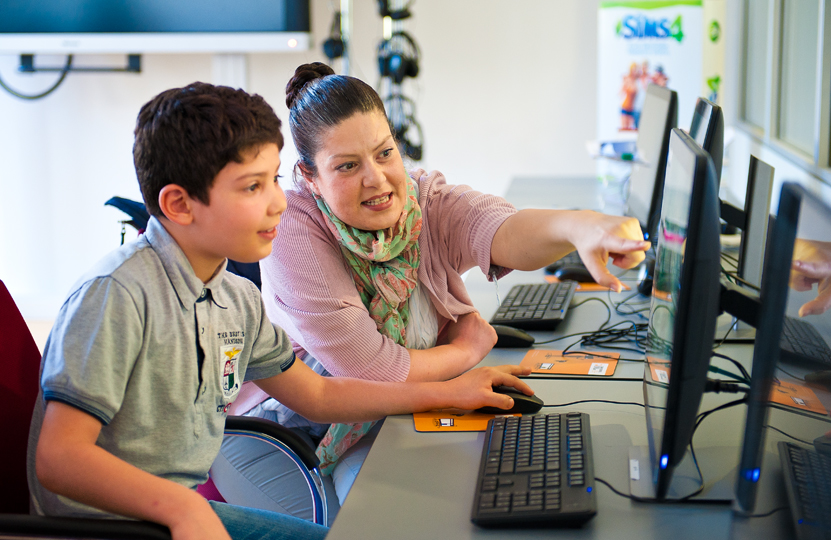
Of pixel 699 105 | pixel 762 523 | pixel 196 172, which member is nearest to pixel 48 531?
pixel 196 172

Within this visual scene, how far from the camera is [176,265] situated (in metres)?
1.01

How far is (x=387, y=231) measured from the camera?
54.7 inches

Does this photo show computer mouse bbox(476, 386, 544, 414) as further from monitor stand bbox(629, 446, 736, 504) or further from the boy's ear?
the boy's ear

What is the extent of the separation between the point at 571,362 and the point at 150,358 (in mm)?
797

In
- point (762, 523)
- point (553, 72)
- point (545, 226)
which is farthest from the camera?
point (553, 72)

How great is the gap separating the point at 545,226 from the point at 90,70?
3.31 m

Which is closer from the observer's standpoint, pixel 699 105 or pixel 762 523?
pixel 762 523

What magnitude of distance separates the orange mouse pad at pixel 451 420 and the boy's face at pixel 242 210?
1.22 ft

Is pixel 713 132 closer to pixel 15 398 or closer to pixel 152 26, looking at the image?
pixel 15 398

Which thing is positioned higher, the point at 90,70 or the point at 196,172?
the point at 90,70

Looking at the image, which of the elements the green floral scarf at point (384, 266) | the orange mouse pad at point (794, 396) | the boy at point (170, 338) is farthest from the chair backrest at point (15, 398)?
the orange mouse pad at point (794, 396)

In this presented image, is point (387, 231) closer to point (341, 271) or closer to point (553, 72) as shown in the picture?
point (341, 271)

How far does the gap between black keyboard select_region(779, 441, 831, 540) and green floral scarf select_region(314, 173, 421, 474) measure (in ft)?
2.32

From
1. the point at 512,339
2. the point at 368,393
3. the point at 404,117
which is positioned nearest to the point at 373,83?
the point at 404,117
